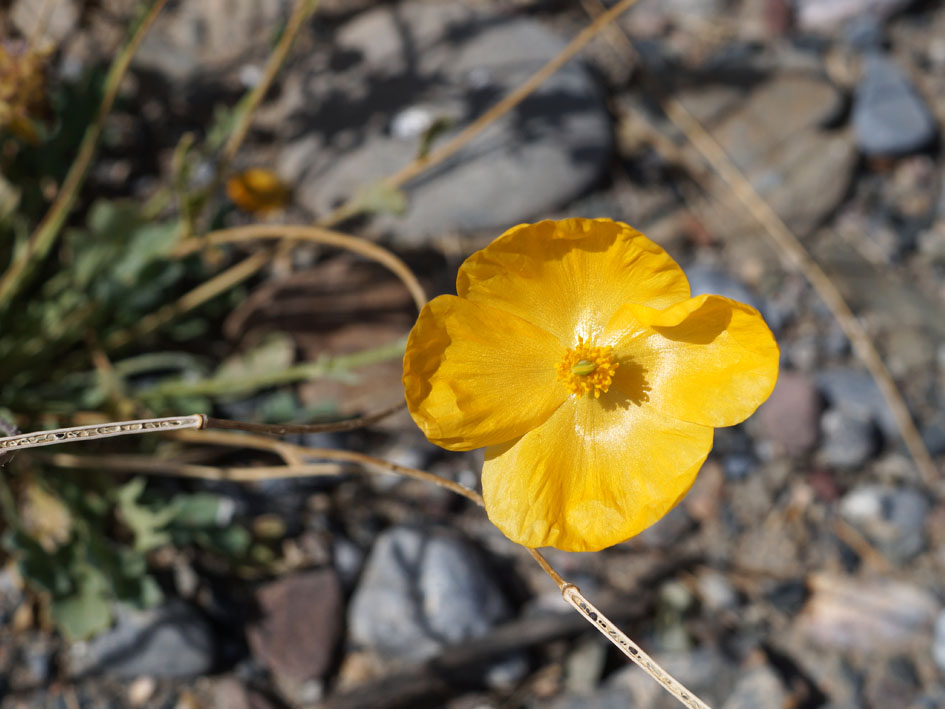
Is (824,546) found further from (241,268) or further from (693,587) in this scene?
(241,268)

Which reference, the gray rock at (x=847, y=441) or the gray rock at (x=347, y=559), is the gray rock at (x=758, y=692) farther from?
the gray rock at (x=347, y=559)

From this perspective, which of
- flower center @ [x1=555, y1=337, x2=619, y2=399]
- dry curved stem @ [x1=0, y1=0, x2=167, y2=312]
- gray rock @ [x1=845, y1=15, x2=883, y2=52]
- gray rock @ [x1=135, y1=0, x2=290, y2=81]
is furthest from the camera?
gray rock @ [x1=845, y1=15, x2=883, y2=52]

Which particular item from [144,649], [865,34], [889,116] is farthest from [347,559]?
[865,34]

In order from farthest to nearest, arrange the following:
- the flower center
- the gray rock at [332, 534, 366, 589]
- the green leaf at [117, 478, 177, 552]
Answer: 1. the gray rock at [332, 534, 366, 589]
2. the green leaf at [117, 478, 177, 552]
3. the flower center

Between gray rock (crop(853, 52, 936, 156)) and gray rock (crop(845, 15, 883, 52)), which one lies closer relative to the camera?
gray rock (crop(853, 52, 936, 156))

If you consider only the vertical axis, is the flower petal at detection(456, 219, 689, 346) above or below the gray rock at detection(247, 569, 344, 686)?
above

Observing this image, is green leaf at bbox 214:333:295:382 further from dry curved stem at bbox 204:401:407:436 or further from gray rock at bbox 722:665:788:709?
gray rock at bbox 722:665:788:709

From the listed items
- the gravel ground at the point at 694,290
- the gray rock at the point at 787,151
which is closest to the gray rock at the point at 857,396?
the gravel ground at the point at 694,290

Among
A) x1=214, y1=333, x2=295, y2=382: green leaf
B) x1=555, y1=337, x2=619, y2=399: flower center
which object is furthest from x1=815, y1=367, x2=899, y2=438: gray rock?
x1=214, y1=333, x2=295, y2=382: green leaf

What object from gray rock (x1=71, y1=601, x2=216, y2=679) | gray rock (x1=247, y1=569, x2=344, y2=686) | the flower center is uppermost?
the flower center
